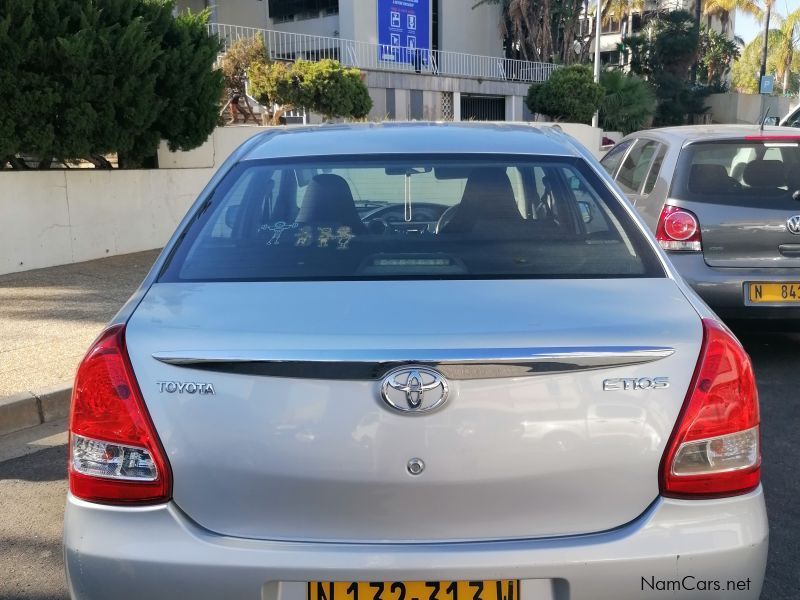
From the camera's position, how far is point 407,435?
1972mm

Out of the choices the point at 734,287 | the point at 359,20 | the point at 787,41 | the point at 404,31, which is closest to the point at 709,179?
the point at 734,287

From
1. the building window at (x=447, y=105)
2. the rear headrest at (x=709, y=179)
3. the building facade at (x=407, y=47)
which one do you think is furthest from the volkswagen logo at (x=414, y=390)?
the building window at (x=447, y=105)

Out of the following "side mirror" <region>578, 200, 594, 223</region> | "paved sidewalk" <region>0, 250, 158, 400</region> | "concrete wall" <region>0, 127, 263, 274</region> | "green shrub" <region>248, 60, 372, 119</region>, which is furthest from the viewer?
"green shrub" <region>248, 60, 372, 119</region>

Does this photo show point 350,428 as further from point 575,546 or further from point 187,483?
point 575,546

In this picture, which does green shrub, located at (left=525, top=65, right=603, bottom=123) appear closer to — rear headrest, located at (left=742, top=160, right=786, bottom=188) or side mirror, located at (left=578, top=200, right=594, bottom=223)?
rear headrest, located at (left=742, top=160, right=786, bottom=188)

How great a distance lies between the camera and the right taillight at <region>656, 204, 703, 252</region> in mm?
5926

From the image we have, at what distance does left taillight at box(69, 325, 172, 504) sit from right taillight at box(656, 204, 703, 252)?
4.62 meters

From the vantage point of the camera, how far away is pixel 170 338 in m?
2.10

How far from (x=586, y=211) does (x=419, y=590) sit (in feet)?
5.22

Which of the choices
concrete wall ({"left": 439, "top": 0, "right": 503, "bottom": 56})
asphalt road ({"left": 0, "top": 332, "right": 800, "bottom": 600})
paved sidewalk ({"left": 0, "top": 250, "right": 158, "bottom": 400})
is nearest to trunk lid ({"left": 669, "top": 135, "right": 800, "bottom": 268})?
asphalt road ({"left": 0, "top": 332, "right": 800, "bottom": 600})

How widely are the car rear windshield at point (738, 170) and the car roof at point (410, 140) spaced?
295cm

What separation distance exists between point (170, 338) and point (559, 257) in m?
1.20

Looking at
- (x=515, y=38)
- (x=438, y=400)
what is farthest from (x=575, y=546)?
(x=515, y=38)

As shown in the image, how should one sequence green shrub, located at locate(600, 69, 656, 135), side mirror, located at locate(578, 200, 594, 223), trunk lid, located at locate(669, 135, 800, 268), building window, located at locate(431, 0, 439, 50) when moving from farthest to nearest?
building window, located at locate(431, 0, 439, 50) < green shrub, located at locate(600, 69, 656, 135) < trunk lid, located at locate(669, 135, 800, 268) < side mirror, located at locate(578, 200, 594, 223)
